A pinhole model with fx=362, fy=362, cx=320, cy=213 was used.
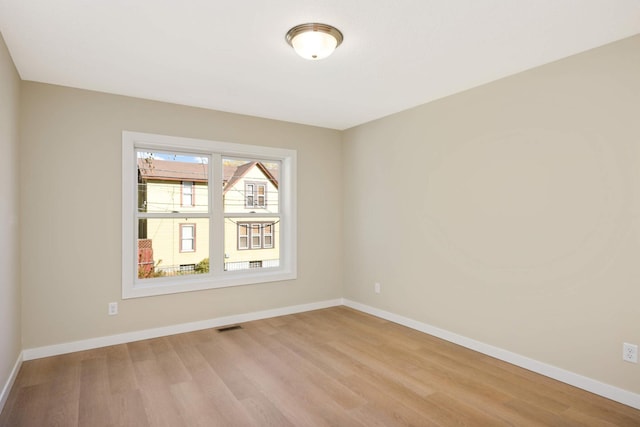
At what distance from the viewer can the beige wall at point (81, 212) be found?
315cm

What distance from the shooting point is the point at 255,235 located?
4.54 meters

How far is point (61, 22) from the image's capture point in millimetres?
2211

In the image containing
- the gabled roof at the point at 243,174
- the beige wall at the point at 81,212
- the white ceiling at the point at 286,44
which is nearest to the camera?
the white ceiling at the point at 286,44

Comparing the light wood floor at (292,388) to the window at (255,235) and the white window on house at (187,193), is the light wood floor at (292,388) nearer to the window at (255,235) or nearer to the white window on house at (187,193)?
the window at (255,235)

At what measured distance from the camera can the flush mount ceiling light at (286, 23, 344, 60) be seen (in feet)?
7.38

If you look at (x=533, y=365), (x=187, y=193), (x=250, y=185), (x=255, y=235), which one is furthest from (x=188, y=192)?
(x=533, y=365)

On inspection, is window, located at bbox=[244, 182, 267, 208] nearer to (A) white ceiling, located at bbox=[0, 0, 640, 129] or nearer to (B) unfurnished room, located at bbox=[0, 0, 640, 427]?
(B) unfurnished room, located at bbox=[0, 0, 640, 427]

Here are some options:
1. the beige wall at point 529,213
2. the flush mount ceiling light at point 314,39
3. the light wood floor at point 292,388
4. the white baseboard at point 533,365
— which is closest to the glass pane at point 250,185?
the beige wall at point 529,213

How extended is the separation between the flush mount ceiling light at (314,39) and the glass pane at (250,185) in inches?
86.0

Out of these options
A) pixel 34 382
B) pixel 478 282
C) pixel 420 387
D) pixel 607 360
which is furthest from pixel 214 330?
pixel 607 360

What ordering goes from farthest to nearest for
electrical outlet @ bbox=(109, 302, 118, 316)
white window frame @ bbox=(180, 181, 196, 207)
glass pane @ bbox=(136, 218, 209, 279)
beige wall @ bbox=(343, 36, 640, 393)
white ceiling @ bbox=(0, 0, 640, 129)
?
1. white window frame @ bbox=(180, 181, 196, 207)
2. glass pane @ bbox=(136, 218, 209, 279)
3. electrical outlet @ bbox=(109, 302, 118, 316)
4. beige wall @ bbox=(343, 36, 640, 393)
5. white ceiling @ bbox=(0, 0, 640, 129)

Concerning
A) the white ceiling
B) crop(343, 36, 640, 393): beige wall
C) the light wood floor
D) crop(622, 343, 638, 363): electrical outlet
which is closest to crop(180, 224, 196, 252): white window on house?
the light wood floor

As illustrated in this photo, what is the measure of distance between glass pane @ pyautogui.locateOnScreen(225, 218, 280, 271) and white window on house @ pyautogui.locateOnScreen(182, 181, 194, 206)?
0.48m

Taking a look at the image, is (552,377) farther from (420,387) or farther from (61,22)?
(61,22)
